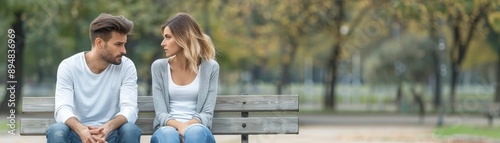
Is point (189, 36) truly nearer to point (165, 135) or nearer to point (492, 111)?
point (165, 135)

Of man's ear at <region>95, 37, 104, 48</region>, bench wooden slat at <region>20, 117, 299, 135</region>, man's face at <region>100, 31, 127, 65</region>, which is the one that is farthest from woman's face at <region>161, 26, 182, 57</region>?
bench wooden slat at <region>20, 117, 299, 135</region>

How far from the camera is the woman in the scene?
7.43 meters

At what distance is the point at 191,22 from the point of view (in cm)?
745

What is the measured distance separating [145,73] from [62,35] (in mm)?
6376

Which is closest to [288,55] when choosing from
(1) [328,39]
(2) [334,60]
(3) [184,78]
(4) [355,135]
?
(1) [328,39]

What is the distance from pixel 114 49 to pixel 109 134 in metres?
0.53

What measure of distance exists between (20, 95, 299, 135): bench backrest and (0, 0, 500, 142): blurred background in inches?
581

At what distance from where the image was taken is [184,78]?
24.9ft

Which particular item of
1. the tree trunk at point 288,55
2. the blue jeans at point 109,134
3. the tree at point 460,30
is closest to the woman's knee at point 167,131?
the blue jeans at point 109,134

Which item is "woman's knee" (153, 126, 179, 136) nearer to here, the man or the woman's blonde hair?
the man

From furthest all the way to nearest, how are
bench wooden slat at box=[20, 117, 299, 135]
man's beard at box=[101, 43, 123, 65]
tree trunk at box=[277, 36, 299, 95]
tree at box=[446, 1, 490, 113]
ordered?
tree trunk at box=[277, 36, 299, 95] → tree at box=[446, 1, 490, 113] → bench wooden slat at box=[20, 117, 299, 135] → man's beard at box=[101, 43, 123, 65]

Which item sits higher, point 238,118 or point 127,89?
point 127,89

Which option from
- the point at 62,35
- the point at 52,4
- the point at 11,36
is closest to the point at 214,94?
the point at 11,36

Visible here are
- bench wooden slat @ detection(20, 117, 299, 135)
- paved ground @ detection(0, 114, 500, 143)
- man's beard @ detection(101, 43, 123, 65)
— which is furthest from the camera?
paved ground @ detection(0, 114, 500, 143)
